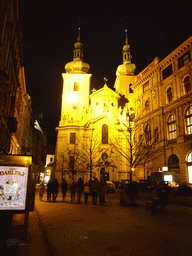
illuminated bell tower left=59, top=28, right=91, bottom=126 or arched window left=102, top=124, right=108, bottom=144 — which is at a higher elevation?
illuminated bell tower left=59, top=28, right=91, bottom=126

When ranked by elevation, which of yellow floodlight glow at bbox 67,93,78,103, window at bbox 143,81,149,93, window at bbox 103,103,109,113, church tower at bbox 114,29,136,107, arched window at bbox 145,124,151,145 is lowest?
arched window at bbox 145,124,151,145

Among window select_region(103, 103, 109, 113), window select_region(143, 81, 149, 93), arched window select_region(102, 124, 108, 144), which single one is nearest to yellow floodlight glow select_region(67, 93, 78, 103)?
window select_region(103, 103, 109, 113)

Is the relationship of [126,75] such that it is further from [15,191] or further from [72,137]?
[15,191]

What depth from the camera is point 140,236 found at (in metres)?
6.87

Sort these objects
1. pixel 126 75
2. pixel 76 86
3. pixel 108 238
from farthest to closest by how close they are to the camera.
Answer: pixel 126 75 < pixel 76 86 < pixel 108 238

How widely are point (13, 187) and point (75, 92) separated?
53152 mm

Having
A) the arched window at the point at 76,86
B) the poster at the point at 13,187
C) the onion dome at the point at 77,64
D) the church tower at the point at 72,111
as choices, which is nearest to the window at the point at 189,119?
the church tower at the point at 72,111

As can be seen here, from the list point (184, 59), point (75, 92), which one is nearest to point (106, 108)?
point (75, 92)

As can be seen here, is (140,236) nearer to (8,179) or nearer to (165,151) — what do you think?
(8,179)

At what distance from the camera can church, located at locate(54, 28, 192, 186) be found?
101ft

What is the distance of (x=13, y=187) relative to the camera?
6383 mm

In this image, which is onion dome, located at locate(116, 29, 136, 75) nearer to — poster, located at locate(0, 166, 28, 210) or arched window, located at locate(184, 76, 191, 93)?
arched window, located at locate(184, 76, 191, 93)

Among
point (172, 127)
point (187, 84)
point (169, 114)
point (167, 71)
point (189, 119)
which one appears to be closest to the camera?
point (189, 119)

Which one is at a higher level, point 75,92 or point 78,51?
point 78,51
